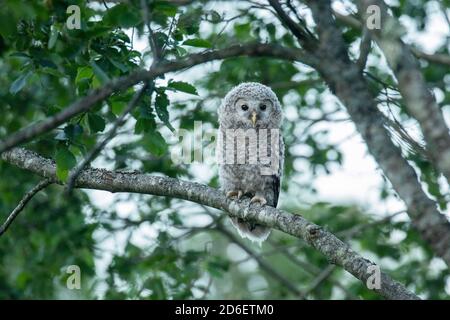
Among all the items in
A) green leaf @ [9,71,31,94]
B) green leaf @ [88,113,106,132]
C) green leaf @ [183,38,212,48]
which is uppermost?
green leaf @ [183,38,212,48]

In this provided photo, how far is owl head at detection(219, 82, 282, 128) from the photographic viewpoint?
632cm

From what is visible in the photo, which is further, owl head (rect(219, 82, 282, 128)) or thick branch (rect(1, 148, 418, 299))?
owl head (rect(219, 82, 282, 128))

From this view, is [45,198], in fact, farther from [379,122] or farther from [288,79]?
[379,122]

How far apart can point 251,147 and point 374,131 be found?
118 inches

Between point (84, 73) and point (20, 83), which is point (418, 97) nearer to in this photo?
point (84, 73)

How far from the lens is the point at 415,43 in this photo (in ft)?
24.1

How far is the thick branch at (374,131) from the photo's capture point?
287 centimetres

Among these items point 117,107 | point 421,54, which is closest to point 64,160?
point 117,107

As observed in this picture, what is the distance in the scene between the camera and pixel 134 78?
10.9ft

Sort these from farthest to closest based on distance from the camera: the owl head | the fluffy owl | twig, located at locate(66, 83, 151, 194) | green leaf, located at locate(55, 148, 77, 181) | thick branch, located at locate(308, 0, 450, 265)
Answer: the owl head
the fluffy owl
green leaf, located at locate(55, 148, 77, 181)
twig, located at locate(66, 83, 151, 194)
thick branch, located at locate(308, 0, 450, 265)

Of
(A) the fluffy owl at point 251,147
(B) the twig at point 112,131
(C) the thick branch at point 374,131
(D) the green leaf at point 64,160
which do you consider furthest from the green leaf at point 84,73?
(A) the fluffy owl at point 251,147

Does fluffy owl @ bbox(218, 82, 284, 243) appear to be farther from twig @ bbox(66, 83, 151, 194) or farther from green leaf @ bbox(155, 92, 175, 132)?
twig @ bbox(66, 83, 151, 194)

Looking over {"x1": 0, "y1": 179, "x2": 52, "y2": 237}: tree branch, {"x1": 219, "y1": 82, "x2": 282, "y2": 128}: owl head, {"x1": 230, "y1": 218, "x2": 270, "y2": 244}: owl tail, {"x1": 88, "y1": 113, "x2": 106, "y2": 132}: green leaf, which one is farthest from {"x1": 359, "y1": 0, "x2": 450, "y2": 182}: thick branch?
{"x1": 230, "y1": 218, "x2": 270, "y2": 244}: owl tail

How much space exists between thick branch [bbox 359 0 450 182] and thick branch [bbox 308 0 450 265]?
0.14 metres
